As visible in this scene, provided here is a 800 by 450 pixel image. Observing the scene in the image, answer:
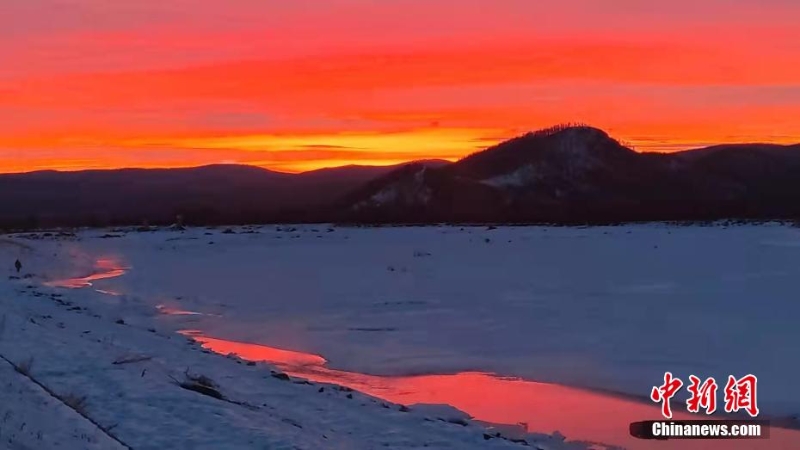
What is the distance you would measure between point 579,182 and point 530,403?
398 feet

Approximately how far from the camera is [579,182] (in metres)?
131

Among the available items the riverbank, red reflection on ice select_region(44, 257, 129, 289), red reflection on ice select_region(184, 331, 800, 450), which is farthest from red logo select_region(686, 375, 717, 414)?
red reflection on ice select_region(44, 257, 129, 289)

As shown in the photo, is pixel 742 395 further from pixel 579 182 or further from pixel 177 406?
pixel 579 182

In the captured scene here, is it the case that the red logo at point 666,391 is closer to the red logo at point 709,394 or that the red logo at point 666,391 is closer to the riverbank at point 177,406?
the red logo at point 709,394

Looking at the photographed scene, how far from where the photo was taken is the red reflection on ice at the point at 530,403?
32.6ft

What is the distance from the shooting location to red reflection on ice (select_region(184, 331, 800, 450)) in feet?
32.6

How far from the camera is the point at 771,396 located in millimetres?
11375

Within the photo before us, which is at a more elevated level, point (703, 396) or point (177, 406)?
point (177, 406)

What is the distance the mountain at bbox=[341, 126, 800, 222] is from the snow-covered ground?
66160 millimetres

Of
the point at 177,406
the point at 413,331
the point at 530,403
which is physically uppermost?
the point at 177,406

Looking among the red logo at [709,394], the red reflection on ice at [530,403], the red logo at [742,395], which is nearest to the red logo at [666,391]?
the red logo at [709,394]

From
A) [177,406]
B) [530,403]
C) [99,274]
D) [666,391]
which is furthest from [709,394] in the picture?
Answer: [99,274]

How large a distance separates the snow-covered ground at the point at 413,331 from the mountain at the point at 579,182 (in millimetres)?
66160

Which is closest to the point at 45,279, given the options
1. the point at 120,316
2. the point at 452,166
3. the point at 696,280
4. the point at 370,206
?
the point at 120,316
